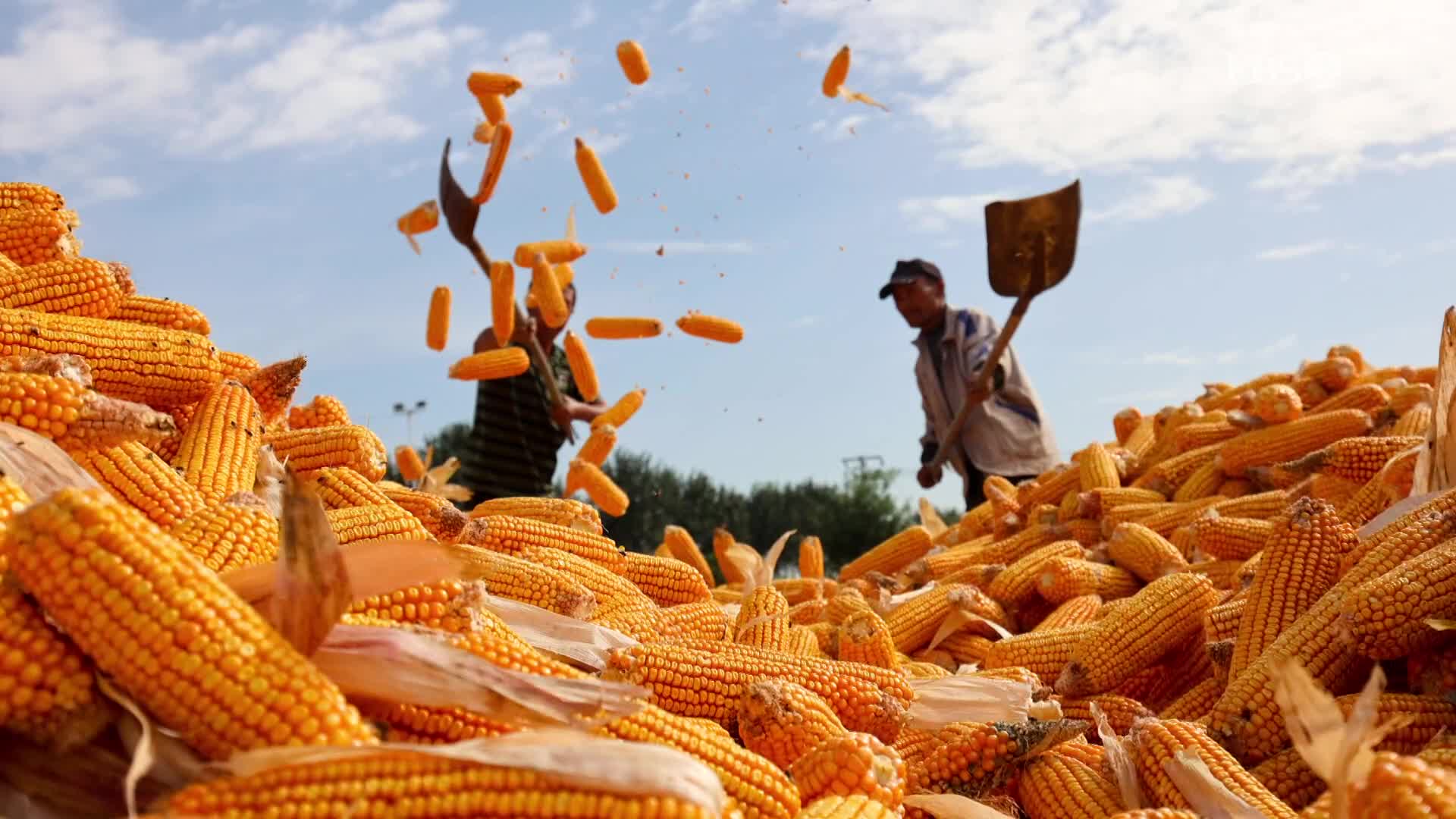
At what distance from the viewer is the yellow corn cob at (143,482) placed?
2273 millimetres

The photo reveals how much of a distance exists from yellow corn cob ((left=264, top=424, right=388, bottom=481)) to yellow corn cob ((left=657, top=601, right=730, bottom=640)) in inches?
36.0

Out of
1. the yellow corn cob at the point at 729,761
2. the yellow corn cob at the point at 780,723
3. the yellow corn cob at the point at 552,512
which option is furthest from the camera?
the yellow corn cob at the point at 552,512

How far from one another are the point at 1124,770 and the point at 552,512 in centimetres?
224

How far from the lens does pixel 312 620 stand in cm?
142

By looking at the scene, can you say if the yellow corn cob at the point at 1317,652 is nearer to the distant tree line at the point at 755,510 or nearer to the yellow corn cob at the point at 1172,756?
the yellow corn cob at the point at 1172,756

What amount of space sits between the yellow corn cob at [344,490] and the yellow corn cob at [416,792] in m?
1.69

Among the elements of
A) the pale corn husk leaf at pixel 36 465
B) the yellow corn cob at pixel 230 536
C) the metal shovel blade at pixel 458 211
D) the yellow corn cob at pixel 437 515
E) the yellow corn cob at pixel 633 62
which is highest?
the yellow corn cob at pixel 633 62

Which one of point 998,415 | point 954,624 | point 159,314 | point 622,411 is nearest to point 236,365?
point 159,314

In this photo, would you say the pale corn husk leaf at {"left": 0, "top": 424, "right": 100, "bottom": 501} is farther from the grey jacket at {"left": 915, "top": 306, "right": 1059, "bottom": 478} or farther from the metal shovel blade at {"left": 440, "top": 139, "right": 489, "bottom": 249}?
the grey jacket at {"left": 915, "top": 306, "right": 1059, "bottom": 478}

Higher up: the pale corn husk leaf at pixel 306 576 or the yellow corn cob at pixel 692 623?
the pale corn husk leaf at pixel 306 576

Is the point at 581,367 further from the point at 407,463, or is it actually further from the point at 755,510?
the point at 755,510

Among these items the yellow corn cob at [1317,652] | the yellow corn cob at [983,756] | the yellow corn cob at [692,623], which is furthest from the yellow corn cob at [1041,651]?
the yellow corn cob at [983,756]

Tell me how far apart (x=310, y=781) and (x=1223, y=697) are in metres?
2.09

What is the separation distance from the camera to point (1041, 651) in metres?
3.63
